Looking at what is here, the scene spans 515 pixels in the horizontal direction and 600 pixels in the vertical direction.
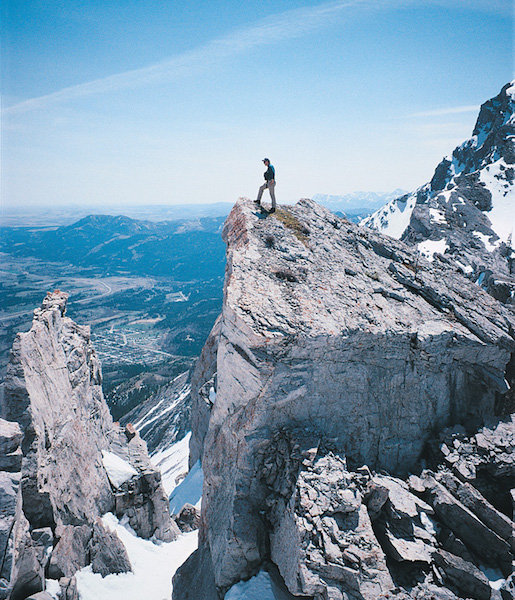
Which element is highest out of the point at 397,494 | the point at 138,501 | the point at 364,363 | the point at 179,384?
the point at 364,363

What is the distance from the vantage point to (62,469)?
1819 centimetres

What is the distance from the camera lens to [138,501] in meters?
25.8

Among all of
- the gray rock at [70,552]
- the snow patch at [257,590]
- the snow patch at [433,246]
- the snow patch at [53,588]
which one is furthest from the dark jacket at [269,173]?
the snow patch at [433,246]

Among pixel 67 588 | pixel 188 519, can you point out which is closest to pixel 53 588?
pixel 67 588

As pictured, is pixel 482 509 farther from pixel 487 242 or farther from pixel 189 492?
pixel 487 242

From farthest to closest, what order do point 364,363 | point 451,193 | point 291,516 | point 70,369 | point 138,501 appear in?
1. point 451,193
2. point 138,501
3. point 70,369
4. point 364,363
5. point 291,516

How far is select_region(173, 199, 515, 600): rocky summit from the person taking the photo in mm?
10750

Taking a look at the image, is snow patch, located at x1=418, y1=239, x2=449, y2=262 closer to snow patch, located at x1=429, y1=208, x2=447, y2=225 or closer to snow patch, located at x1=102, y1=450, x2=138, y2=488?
snow patch, located at x1=429, y1=208, x2=447, y2=225

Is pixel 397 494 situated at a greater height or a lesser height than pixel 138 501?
greater

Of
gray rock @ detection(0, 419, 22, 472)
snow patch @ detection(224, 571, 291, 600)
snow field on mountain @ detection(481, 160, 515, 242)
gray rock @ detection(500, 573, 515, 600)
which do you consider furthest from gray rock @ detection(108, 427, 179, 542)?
snow field on mountain @ detection(481, 160, 515, 242)

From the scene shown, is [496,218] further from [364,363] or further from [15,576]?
[15,576]

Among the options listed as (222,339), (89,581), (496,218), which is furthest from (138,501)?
(496,218)

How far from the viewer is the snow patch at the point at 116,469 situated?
25.3 metres

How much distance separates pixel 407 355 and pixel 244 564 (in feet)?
34.1
